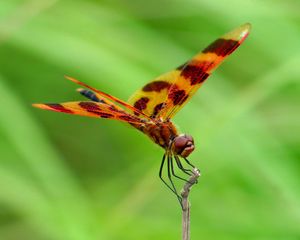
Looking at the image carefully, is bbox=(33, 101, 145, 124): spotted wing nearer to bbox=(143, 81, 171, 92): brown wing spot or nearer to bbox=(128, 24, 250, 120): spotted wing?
bbox=(128, 24, 250, 120): spotted wing

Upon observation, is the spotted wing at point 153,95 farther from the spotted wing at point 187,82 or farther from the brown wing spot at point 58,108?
the brown wing spot at point 58,108

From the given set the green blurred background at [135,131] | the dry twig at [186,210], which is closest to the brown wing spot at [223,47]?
the dry twig at [186,210]

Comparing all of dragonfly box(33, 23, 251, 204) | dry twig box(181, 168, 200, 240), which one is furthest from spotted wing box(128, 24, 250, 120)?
dry twig box(181, 168, 200, 240)

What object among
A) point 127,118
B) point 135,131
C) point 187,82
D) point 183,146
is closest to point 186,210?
point 183,146

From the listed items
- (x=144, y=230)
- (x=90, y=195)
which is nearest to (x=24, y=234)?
(x=90, y=195)

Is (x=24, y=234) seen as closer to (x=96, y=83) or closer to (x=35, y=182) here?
(x=35, y=182)

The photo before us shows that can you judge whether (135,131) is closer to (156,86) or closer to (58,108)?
(156,86)
